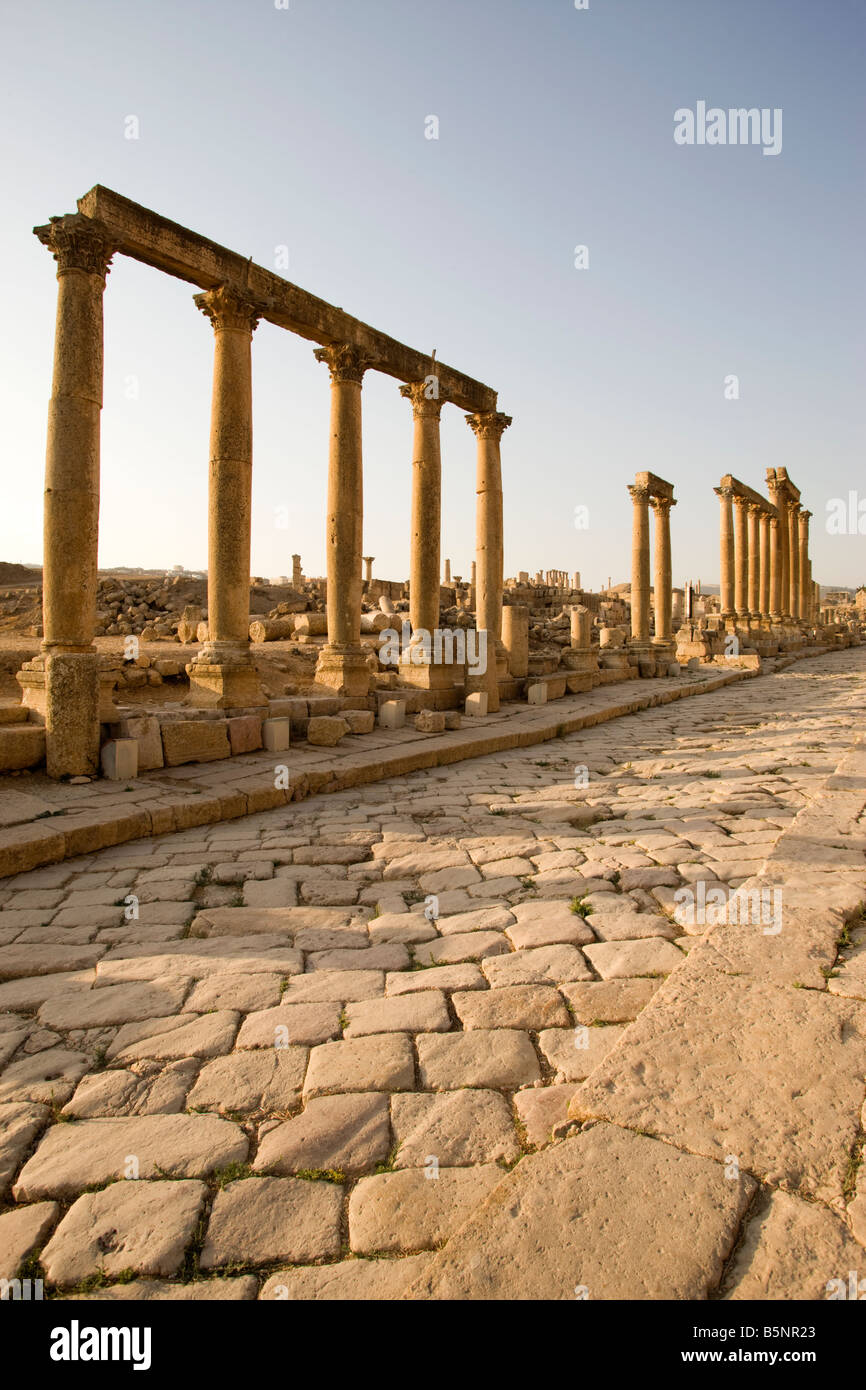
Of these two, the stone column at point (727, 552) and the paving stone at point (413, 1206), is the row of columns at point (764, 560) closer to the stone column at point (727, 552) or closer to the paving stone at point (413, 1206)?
the stone column at point (727, 552)

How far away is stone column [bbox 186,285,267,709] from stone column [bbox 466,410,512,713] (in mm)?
5781

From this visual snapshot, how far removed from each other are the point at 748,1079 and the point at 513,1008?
1049 mm

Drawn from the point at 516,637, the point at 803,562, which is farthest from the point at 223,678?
the point at 803,562

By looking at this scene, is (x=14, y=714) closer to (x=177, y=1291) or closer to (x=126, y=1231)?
(x=126, y=1231)

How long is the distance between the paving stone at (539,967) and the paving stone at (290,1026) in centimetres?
78

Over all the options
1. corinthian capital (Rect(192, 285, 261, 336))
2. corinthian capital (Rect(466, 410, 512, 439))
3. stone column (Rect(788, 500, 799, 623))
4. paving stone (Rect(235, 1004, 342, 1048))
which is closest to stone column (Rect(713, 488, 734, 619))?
stone column (Rect(788, 500, 799, 623))

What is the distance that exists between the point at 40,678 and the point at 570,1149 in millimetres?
7680

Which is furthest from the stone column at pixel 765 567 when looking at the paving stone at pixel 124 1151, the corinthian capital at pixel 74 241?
the paving stone at pixel 124 1151

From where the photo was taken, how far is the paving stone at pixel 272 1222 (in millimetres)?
2016

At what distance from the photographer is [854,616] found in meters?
57.9

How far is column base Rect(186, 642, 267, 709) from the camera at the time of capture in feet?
32.2

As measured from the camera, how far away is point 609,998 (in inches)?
131
